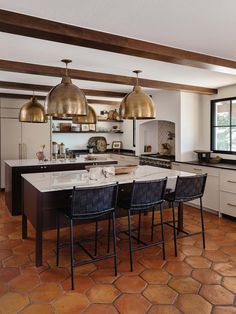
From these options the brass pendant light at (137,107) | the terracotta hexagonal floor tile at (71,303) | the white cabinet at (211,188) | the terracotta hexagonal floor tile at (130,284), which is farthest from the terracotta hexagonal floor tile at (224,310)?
the white cabinet at (211,188)

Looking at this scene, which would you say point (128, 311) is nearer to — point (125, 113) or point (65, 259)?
point (65, 259)

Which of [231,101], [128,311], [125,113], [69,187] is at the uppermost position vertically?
[231,101]

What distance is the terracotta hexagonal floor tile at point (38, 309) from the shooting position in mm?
2156

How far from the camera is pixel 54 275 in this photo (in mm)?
2729

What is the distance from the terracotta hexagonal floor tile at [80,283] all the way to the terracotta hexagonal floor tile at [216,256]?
56.0 inches

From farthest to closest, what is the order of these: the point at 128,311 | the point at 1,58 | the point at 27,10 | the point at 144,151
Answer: the point at 144,151 < the point at 1,58 < the point at 128,311 < the point at 27,10

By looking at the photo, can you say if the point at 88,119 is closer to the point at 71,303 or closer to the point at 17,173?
the point at 17,173

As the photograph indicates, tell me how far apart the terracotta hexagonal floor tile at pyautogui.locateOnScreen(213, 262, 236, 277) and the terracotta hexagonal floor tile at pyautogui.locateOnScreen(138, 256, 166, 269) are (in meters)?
0.57

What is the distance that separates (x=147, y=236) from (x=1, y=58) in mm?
2976

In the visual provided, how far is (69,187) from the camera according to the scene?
292 centimetres

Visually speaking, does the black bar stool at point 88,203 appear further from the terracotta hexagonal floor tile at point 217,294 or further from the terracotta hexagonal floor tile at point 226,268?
the terracotta hexagonal floor tile at point 226,268

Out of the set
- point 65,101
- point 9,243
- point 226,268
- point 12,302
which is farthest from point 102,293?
point 65,101

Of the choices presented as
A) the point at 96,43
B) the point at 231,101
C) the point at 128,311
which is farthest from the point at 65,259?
the point at 231,101

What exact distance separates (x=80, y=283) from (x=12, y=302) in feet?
2.01
